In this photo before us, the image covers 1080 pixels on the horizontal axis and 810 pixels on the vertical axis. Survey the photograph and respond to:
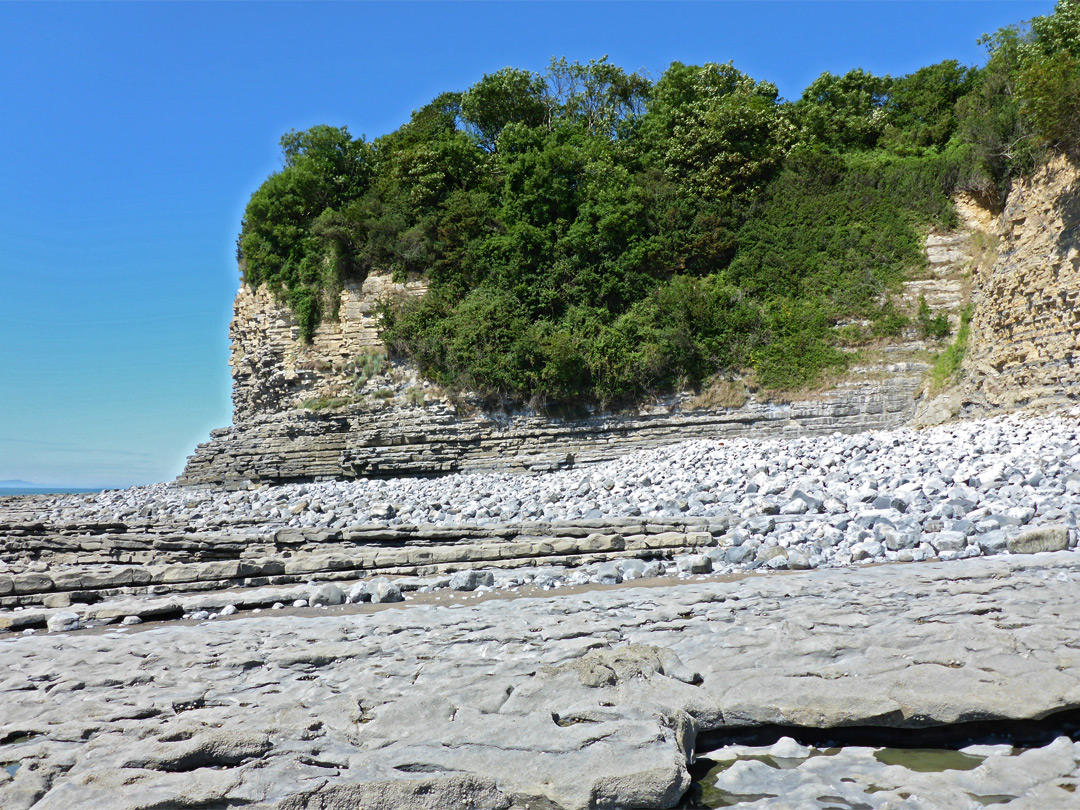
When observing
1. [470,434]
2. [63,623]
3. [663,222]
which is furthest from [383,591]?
[663,222]

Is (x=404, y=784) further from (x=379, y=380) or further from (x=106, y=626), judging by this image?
(x=379, y=380)

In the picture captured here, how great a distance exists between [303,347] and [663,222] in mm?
12742

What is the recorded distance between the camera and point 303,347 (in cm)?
2214

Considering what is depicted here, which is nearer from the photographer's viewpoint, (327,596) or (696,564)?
(327,596)

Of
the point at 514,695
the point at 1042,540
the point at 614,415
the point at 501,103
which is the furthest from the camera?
the point at 501,103

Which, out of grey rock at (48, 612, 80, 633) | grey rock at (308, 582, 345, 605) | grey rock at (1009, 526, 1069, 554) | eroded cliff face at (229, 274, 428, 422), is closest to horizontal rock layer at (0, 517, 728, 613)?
grey rock at (48, 612, 80, 633)

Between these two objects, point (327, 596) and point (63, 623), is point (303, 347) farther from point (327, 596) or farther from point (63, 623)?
point (327, 596)

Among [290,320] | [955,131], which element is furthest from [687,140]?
[290,320]

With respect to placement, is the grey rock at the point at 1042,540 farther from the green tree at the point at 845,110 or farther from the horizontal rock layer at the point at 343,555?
the green tree at the point at 845,110

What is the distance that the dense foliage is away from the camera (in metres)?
16.8

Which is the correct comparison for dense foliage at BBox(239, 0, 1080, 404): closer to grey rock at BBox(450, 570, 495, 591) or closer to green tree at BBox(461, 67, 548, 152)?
green tree at BBox(461, 67, 548, 152)

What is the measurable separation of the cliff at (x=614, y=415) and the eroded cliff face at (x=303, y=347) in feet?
0.17

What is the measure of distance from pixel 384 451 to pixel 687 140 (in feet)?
44.6

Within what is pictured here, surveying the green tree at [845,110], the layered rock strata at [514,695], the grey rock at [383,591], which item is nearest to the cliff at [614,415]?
the green tree at [845,110]
